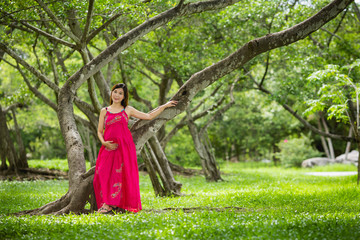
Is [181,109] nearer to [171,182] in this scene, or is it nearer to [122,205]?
[122,205]

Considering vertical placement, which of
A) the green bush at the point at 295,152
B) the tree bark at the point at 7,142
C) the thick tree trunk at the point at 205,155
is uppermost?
the tree bark at the point at 7,142

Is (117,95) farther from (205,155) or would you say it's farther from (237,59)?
(205,155)

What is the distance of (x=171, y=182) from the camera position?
12039 millimetres

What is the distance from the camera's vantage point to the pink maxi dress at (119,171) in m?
7.83

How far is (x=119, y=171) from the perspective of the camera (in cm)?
794

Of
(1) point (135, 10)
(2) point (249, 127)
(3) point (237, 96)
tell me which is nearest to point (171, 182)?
(1) point (135, 10)

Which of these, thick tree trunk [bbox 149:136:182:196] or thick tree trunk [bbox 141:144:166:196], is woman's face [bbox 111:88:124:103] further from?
thick tree trunk [bbox 149:136:182:196]

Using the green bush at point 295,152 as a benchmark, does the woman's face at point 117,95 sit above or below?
above

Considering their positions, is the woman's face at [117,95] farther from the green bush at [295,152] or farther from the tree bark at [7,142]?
the green bush at [295,152]

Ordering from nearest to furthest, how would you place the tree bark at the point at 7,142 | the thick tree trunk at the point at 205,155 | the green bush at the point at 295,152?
the thick tree trunk at the point at 205,155, the tree bark at the point at 7,142, the green bush at the point at 295,152

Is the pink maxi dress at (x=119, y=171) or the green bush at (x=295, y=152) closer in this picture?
the pink maxi dress at (x=119, y=171)

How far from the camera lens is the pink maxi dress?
25.7 feet

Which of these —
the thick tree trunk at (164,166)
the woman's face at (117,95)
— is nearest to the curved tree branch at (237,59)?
the woman's face at (117,95)

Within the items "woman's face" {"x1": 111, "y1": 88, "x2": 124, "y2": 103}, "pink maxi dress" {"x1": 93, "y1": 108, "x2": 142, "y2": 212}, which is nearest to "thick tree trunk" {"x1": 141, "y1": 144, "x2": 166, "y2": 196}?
"pink maxi dress" {"x1": 93, "y1": 108, "x2": 142, "y2": 212}
